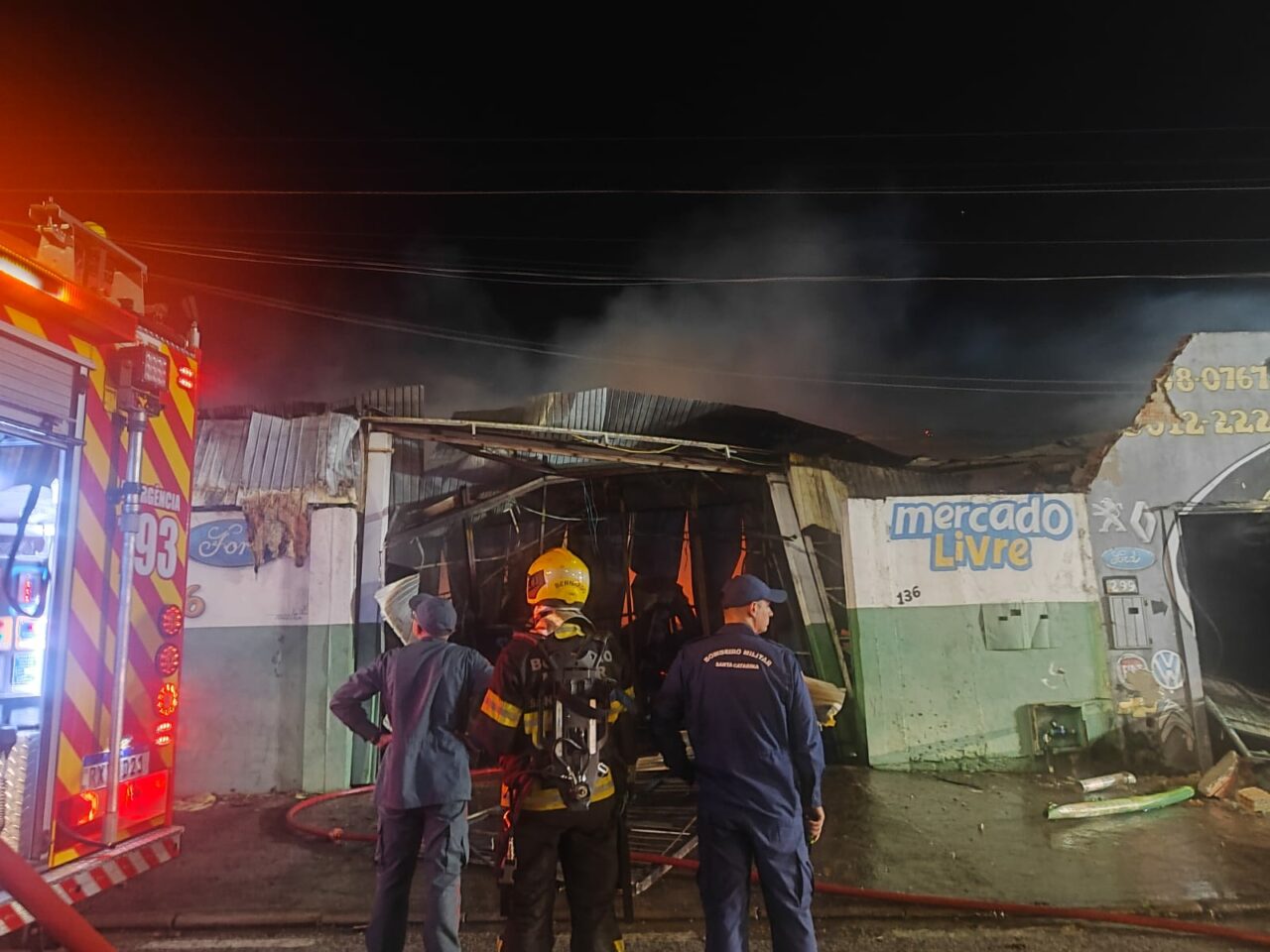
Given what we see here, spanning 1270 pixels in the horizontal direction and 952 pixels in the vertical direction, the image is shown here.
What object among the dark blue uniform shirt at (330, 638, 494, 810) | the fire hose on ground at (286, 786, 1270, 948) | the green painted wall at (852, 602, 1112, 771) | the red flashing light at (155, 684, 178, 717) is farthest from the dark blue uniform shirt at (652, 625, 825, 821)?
the green painted wall at (852, 602, 1112, 771)

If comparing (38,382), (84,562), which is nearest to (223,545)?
(84,562)

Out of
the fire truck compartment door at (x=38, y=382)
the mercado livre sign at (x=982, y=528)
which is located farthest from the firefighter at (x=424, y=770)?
the mercado livre sign at (x=982, y=528)

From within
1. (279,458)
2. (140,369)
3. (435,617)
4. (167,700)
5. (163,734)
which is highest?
(279,458)

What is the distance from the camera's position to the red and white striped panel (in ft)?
9.23

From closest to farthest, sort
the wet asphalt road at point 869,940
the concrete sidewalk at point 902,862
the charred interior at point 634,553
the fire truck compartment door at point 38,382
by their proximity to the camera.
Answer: the fire truck compartment door at point 38,382, the wet asphalt road at point 869,940, the concrete sidewalk at point 902,862, the charred interior at point 634,553

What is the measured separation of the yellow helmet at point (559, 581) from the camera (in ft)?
11.6

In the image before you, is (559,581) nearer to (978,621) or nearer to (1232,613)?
(978,621)

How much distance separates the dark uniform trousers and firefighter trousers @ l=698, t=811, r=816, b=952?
0.42 meters

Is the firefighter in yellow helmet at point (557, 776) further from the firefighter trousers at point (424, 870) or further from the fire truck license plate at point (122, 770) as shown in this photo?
the fire truck license plate at point (122, 770)

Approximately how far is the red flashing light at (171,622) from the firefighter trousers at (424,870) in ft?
4.11

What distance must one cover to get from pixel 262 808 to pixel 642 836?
350cm

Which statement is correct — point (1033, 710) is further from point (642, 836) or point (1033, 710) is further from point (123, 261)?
point (123, 261)

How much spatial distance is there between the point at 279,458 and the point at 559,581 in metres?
5.56

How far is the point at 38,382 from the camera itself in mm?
2881
